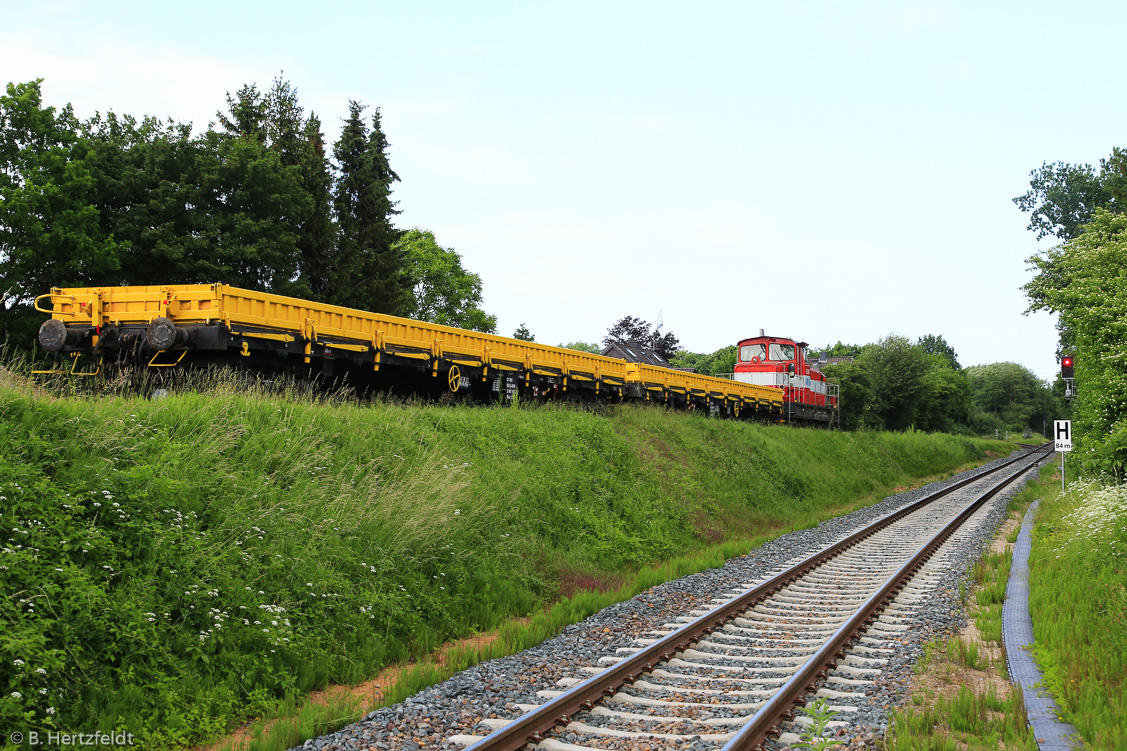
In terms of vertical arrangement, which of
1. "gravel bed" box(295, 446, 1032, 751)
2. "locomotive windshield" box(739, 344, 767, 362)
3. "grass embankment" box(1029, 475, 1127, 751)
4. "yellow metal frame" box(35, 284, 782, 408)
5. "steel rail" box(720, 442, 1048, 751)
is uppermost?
"locomotive windshield" box(739, 344, 767, 362)

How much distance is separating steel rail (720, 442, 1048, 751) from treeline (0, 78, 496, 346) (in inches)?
917

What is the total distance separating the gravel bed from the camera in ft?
16.1

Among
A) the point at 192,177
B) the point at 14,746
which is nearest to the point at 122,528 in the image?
the point at 14,746

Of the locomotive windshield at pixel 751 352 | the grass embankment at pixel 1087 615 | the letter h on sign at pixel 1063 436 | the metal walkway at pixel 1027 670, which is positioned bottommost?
the metal walkway at pixel 1027 670

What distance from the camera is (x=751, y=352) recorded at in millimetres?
34250

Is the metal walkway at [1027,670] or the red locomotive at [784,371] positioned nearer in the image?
the metal walkway at [1027,670]

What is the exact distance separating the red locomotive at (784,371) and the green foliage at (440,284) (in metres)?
25.4

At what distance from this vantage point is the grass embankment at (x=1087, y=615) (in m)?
4.97

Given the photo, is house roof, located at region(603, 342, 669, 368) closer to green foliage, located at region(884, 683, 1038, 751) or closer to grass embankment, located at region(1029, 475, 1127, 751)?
grass embankment, located at region(1029, 475, 1127, 751)

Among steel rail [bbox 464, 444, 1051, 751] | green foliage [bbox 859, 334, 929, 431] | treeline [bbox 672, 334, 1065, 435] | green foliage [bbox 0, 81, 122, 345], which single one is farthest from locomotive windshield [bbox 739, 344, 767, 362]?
green foliage [bbox 0, 81, 122, 345]

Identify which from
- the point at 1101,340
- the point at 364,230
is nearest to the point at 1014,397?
the point at 364,230

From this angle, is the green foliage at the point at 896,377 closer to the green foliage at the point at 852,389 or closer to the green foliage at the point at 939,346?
the green foliage at the point at 852,389

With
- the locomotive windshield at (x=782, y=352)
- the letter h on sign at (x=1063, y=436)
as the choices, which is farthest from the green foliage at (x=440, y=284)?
the letter h on sign at (x=1063, y=436)

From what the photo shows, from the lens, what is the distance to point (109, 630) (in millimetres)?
5059
